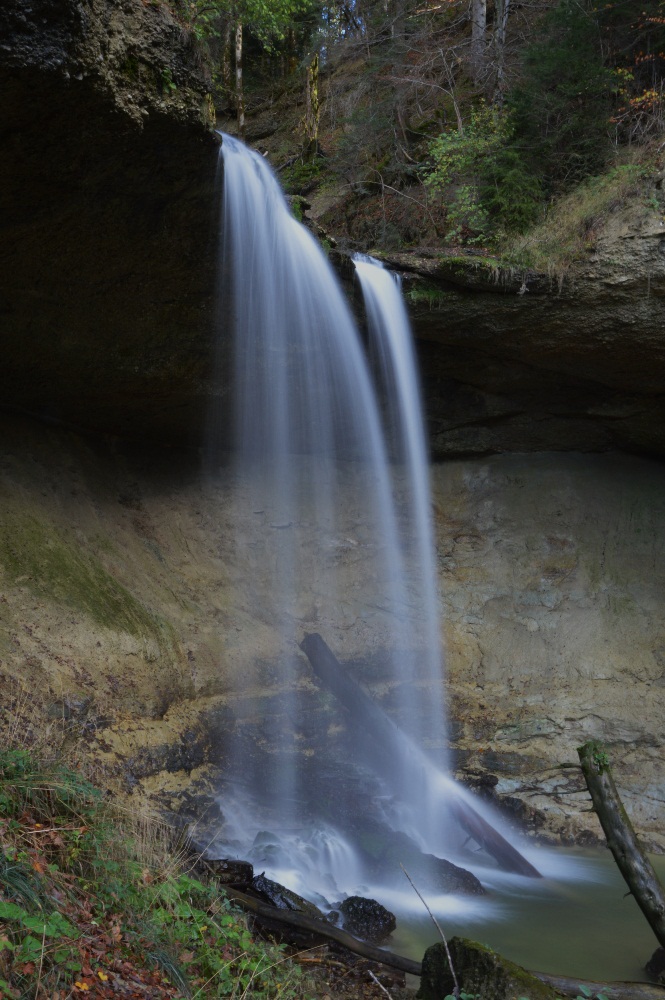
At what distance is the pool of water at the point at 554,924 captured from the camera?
222 inches

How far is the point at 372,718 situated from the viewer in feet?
30.8

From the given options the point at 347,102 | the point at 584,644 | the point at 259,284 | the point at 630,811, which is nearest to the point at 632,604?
the point at 584,644

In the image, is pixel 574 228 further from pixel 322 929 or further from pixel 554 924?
pixel 322 929

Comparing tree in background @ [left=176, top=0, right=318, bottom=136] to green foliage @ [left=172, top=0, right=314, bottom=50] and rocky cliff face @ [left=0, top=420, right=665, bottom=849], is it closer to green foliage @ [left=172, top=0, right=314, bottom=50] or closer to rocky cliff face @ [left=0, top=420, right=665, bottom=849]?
green foliage @ [left=172, top=0, right=314, bottom=50]

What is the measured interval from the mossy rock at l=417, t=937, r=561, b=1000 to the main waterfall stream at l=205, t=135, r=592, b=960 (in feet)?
6.76

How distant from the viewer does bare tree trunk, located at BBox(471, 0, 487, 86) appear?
12.6 meters

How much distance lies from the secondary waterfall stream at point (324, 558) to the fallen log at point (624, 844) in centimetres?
246

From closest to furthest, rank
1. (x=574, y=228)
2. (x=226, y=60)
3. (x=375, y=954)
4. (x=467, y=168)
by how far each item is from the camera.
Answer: (x=375, y=954) < (x=574, y=228) < (x=467, y=168) < (x=226, y=60)

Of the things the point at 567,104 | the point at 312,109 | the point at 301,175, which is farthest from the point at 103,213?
the point at 312,109

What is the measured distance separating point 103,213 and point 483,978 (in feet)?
21.0

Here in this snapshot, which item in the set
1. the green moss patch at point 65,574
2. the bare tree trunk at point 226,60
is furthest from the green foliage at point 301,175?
the green moss patch at point 65,574

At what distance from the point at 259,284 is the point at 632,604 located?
658 cm

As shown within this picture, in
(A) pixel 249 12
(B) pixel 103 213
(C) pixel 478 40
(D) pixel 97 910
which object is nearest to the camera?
(D) pixel 97 910

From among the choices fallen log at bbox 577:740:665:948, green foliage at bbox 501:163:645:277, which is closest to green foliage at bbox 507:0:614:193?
green foliage at bbox 501:163:645:277
